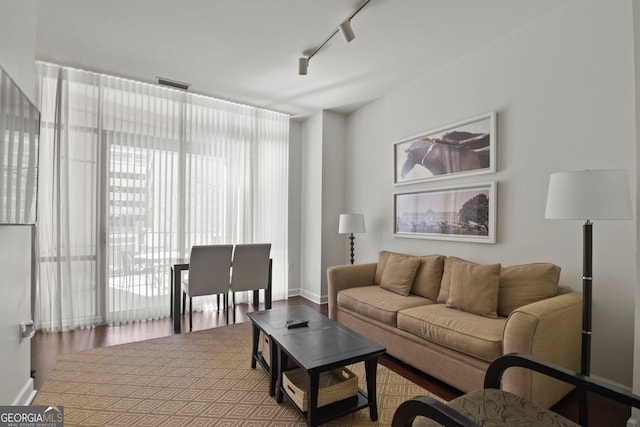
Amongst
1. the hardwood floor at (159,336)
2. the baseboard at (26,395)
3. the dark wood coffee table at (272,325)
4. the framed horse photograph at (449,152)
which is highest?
the framed horse photograph at (449,152)

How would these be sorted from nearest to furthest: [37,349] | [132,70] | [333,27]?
[333,27]
[37,349]
[132,70]

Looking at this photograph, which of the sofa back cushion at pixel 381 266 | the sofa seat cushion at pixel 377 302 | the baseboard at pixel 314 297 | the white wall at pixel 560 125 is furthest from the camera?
the baseboard at pixel 314 297

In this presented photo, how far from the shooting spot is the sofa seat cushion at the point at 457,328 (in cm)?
192

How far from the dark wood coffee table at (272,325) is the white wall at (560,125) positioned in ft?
5.51

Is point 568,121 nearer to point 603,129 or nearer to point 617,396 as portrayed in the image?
point 603,129

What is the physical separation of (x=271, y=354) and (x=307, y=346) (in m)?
0.36

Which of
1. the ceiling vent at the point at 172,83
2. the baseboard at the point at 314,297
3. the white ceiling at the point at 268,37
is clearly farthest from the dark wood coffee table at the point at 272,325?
the ceiling vent at the point at 172,83

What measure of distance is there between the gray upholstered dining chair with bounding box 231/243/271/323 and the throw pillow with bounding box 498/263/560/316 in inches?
96.6

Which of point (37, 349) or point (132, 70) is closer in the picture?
point (37, 349)

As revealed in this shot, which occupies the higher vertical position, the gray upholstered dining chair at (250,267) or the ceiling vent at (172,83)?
the ceiling vent at (172,83)

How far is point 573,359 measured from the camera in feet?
6.64

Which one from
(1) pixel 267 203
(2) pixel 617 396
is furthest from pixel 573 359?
(1) pixel 267 203

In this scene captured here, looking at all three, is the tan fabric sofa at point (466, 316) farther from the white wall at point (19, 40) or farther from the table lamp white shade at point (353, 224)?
the white wall at point (19, 40)

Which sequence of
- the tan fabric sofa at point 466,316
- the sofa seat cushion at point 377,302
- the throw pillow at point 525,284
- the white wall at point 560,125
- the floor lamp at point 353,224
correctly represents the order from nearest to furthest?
the tan fabric sofa at point 466,316
the white wall at point 560,125
the throw pillow at point 525,284
the sofa seat cushion at point 377,302
the floor lamp at point 353,224
